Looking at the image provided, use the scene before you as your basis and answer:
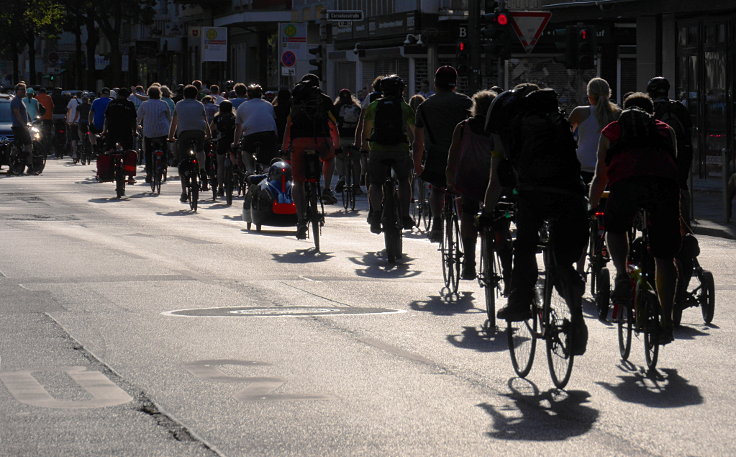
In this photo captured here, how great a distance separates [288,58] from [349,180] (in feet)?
55.1

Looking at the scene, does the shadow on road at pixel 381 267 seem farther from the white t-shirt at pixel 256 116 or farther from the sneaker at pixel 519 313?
the white t-shirt at pixel 256 116

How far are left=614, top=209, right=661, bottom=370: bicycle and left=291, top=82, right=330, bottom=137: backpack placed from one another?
8.22 m

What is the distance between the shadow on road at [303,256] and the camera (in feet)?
53.7

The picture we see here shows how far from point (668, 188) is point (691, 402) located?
57.9 inches

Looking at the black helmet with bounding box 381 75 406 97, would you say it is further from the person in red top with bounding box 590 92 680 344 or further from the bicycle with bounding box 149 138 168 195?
the bicycle with bounding box 149 138 168 195

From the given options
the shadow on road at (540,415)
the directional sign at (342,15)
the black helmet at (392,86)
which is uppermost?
the directional sign at (342,15)

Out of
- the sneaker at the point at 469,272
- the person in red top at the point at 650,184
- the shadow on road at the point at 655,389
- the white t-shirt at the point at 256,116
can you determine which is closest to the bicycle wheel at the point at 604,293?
the person in red top at the point at 650,184

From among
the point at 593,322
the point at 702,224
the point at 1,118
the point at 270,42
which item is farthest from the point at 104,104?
the point at 270,42

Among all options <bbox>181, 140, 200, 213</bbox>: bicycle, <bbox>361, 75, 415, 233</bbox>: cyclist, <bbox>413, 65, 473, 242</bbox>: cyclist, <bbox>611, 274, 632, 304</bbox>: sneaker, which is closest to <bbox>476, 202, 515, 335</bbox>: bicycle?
<bbox>611, 274, 632, 304</bbox>: sneaker

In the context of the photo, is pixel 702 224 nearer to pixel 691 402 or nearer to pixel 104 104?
pixel 691 402

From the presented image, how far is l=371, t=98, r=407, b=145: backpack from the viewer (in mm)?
15789

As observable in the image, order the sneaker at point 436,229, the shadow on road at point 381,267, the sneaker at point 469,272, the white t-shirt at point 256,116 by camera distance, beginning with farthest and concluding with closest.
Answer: the white t-shirt at point 256,116, the shadow on road at point 381,267, the sneaker at point 436,229, the sneaker at point 469,272

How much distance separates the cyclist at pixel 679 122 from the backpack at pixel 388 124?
256cm

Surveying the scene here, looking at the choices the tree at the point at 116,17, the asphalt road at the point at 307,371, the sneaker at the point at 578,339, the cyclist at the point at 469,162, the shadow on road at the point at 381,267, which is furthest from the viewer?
the tree at the point at 116,17
